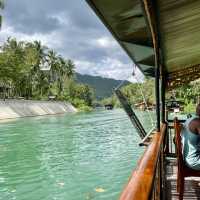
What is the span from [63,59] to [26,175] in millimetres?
108083

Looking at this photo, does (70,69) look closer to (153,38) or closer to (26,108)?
(26,108)

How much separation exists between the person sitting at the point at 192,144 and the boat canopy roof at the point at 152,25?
0.98 metres

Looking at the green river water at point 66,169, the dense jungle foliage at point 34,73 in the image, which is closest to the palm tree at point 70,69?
the dense jungle foliage at point 34,73

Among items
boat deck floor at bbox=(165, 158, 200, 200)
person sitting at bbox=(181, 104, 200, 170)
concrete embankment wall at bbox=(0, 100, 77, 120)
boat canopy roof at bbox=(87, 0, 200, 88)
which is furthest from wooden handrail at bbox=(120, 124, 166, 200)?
concrete embankment wall at bbox=(0, 100, 77, 120)

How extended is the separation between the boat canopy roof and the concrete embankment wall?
51546 mm

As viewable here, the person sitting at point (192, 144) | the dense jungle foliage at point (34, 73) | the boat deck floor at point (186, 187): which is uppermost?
the dense jungle foliage at point (34, 73)

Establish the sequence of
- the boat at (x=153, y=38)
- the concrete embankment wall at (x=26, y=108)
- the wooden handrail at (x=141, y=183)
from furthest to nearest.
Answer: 1. the concrete embankment wall at (x=26, y=108)
2. the boat at (x=153, y=38)
3. the wooden handrail at (x=141, y=183)

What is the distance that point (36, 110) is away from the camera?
72.6 meters

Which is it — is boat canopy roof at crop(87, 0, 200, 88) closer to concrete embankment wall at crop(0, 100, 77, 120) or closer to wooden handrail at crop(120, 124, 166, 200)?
wooden handrail at crop(120, 124, 166, 200)

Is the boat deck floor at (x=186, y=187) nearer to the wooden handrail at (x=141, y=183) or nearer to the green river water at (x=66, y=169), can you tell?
the wooden handrail at (x=141, y=183)

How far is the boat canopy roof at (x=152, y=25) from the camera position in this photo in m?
3.46

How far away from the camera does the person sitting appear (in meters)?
5.02

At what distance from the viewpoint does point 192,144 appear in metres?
5.16

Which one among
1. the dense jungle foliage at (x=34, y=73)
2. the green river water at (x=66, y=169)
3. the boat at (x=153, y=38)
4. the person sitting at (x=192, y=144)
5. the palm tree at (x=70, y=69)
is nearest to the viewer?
the boat at (x=153, y=38)
